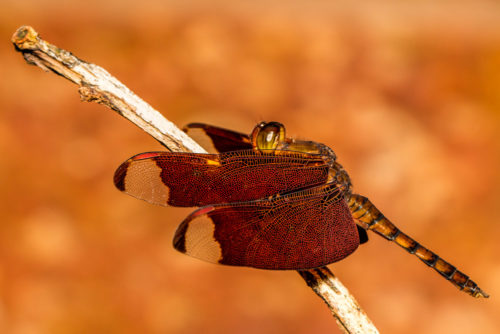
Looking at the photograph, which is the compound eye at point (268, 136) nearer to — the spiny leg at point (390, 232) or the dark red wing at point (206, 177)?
the dark red wing at point (206, 177)

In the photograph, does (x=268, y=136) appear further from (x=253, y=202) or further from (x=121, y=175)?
(x=121, y=175)

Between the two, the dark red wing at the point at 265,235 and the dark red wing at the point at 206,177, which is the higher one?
the dark red wing at the point at 206,177

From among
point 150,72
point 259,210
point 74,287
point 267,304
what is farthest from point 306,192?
point 150,72

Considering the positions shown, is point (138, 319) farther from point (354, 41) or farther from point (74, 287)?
point (354, 41)

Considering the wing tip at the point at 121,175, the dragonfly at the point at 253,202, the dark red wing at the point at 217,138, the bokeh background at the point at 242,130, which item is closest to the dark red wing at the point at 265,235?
the dragonfly at the point at 253,202

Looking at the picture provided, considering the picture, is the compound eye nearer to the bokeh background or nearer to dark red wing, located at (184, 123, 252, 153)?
dark red wing, located at (184, 123, 252, 153)

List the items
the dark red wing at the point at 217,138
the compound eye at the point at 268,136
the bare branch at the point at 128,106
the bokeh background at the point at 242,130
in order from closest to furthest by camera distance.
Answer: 1. the bare branch at the point at 128,106
2. the compound eye at the point at 268,136
3. the dark red wing at the point at 217,138
4. the bokeh background at the point at 242,130

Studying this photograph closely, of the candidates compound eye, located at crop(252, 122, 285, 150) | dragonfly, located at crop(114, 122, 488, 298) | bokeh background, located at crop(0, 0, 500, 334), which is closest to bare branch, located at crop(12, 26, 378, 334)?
dragonfly, located at crop(114, 122, 488, 298)
